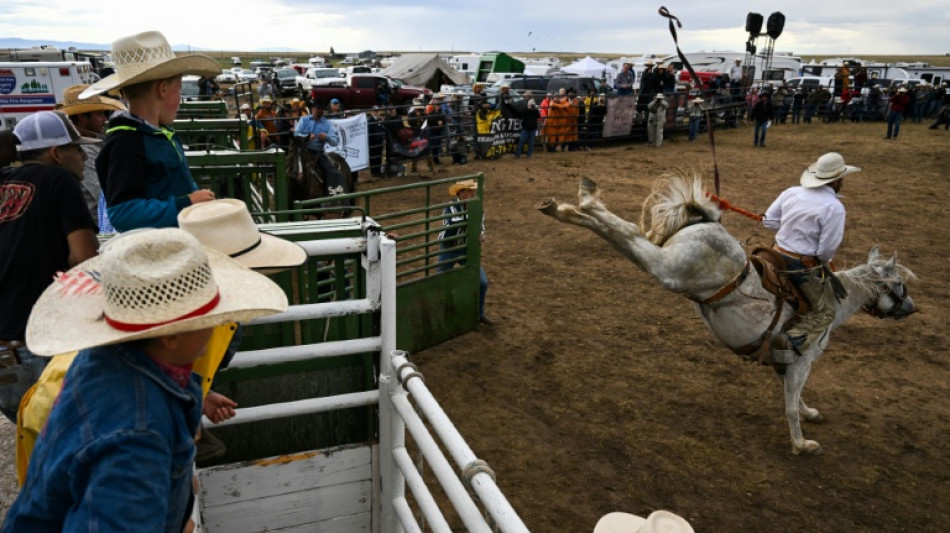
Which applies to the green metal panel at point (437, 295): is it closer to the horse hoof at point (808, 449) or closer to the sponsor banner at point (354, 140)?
the horse hoof at point (808, 449)

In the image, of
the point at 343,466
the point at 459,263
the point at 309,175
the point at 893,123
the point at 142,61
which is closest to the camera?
the point at 142,61

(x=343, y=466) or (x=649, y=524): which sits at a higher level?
(x=649, y=524)

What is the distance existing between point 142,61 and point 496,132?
15576mm

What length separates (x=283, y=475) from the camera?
293cm

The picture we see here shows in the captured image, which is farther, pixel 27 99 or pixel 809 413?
pixel 27 99

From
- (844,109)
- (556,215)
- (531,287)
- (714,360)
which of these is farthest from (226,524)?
(844,109)

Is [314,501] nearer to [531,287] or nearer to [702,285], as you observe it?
[702,285]

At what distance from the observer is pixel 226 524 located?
289 centimetres

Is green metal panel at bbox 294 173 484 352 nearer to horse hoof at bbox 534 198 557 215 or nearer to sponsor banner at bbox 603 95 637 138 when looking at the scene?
horse hoof at bbox 534 198 557 215

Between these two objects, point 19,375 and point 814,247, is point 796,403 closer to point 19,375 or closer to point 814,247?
point 814,247

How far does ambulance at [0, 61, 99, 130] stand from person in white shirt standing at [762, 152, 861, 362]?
18.2 metres

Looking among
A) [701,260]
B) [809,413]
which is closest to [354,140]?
[701,260]

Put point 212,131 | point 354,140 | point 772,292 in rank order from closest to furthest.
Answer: point 772,292, point 212,131, point 354,140

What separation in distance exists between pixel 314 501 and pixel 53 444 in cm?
178
